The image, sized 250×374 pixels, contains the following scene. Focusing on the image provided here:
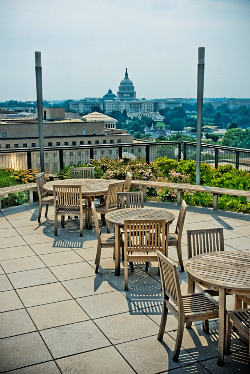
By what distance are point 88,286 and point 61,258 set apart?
1199 mm

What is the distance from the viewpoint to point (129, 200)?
23.7 feet

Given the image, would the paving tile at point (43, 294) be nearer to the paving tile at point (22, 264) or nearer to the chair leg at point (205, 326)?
the paving tile at point (22, 264)

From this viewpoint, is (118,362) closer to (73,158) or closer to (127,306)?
(127,306)

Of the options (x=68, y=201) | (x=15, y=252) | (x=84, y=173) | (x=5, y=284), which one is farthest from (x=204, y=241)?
(x=84, y=173)

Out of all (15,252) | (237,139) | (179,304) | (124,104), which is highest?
(124,104)

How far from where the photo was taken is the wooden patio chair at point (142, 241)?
5.46 m

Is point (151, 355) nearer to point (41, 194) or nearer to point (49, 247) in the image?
point (49, 247)

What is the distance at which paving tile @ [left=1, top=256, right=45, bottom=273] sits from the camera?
640 cm

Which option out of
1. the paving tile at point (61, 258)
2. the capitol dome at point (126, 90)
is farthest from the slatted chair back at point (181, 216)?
the capitol dome at point (126, 90)

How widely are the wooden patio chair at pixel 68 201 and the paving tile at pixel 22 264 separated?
1262mm

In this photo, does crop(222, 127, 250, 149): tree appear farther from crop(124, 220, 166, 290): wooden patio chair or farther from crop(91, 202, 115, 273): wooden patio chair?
crop(124, 220, 166, 290): wooden patio chair

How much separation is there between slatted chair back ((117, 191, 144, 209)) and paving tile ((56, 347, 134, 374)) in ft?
10.7

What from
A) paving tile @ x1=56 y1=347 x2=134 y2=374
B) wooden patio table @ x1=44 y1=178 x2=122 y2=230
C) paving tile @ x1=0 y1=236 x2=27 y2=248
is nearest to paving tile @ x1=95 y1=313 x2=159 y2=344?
paving tile @ x1=56 y1=347 x2=134 y2=374

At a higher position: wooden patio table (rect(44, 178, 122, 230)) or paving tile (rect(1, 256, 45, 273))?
wooden patio table (rect(44, 178, 122, 230))
